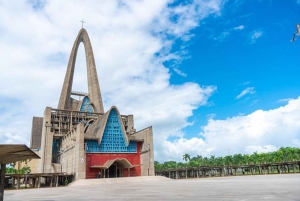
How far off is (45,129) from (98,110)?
584 inches

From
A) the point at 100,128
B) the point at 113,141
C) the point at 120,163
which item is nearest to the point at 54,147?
the point at 100,128

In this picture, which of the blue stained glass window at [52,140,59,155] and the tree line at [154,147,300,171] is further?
the tree line at [154,147,300,171]

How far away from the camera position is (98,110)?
63.0 metres

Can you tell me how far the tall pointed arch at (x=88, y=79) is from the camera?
6378cm

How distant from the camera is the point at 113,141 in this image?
40906 mm

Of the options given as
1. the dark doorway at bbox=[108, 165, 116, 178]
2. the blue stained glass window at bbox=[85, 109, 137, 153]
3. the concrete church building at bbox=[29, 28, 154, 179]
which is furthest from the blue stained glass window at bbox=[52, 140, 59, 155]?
the blue stained glass window at bbox=[85, 109, 137, 153]

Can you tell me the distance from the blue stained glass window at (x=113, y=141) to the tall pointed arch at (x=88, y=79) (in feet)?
69.9

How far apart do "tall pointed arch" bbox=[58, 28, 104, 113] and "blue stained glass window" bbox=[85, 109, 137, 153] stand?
839 inches

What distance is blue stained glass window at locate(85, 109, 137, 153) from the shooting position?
39.4m

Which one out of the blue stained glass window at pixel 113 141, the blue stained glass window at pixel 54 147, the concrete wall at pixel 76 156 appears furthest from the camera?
the blue stained glass window at pixel 54 147

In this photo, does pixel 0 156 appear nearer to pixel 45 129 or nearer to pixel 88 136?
pixel 88 136

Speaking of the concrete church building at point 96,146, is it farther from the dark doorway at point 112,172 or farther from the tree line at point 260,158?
the tree line at point 260,158

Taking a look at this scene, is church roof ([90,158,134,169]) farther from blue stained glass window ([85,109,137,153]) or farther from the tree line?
the tree line

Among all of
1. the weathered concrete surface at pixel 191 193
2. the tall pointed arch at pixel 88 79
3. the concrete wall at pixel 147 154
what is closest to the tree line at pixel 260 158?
the tall pointed arch at pixel 88 79
